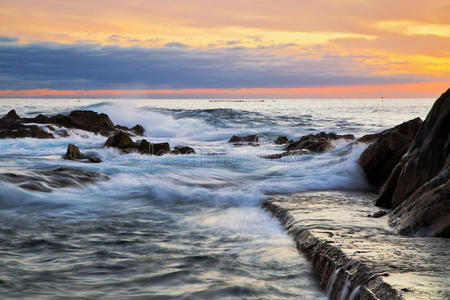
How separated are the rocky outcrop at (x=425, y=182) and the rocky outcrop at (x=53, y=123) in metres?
14.1

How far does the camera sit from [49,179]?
7.74 m

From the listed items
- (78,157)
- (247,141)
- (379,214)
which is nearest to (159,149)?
(78,157)

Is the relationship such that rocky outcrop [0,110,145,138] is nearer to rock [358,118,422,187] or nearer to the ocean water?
the ocean water

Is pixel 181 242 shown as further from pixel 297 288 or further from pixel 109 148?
pixel 109 148

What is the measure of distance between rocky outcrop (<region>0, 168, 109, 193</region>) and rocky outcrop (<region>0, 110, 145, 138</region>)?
9.05m

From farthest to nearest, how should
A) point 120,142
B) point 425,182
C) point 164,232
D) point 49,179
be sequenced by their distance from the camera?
point 120,142 → point 49,179 → point 164,232 → point 425,182

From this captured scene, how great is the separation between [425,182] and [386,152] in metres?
2.36

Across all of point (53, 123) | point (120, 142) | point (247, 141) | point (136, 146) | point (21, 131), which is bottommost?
point (247, 141)

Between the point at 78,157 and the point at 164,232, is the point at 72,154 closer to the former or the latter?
the point at 78,157

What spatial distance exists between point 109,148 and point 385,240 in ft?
34.5

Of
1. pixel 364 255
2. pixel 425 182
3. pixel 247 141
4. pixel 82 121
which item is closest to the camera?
pixel 364 255

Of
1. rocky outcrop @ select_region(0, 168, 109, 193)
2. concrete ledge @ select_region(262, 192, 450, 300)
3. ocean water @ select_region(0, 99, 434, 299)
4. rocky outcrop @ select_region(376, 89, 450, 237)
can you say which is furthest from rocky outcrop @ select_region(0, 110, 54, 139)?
rocky outcrop @ select_region(376, 89, 450, 237)

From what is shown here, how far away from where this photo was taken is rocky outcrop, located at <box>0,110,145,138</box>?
16.3 meters

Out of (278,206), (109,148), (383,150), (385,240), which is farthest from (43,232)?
(109,148)
